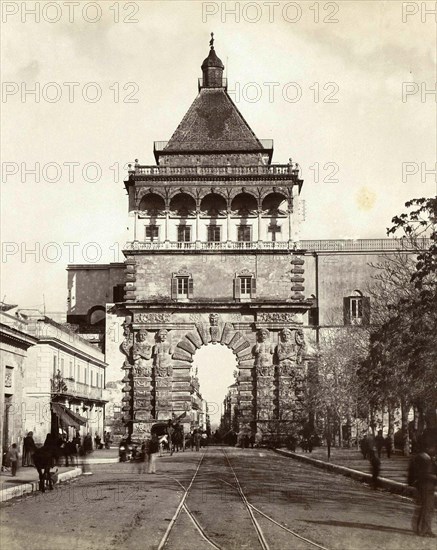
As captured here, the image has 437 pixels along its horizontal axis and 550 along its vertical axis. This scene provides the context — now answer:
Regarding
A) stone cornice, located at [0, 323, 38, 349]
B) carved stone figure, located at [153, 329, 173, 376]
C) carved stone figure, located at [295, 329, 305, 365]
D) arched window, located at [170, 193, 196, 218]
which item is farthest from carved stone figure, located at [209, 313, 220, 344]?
stone cornice, located at [0, 323, 38, 349]

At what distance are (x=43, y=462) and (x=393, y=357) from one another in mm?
14950

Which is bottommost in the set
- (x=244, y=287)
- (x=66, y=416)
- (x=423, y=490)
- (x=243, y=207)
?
(x=423, y=490)

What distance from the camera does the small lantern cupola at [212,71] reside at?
64500 millimetres

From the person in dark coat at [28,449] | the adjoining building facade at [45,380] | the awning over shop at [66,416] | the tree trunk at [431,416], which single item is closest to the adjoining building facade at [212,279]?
the adjoining building facade at [45,380]

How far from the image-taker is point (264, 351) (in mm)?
56156

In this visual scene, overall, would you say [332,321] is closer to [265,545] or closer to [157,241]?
[157,241]

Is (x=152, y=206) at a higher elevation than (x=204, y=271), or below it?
higher

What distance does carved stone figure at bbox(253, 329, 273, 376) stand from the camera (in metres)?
55.9

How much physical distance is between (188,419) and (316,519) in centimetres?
4061

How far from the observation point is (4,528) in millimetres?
14609

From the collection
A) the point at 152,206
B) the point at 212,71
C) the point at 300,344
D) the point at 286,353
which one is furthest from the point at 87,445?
the point at 212,71

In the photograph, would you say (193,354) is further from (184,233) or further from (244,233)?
(244,233)

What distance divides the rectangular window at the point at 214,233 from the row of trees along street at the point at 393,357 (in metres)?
10.1

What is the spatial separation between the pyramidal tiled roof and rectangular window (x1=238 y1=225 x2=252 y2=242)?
214 inches
